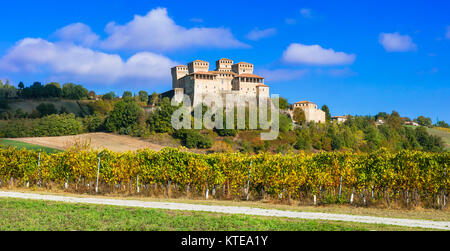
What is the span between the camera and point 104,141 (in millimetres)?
56250

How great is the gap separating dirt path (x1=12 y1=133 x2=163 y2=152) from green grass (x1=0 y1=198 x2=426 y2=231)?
39641 mm

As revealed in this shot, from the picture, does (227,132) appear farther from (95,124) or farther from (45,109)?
(45,109)

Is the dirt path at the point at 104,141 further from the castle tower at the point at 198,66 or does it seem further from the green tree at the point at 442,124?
the green tree at the point at 442,124

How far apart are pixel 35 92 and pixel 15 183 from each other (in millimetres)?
86236

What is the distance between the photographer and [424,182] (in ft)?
45.3

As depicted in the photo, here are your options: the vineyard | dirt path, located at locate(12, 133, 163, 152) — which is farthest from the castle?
the vineyard

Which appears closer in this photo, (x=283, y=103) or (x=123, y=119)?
(x=123, y=119)

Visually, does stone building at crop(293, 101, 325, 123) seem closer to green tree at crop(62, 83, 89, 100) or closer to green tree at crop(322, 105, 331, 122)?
green tree at crop(322, 105, 331, 122)
